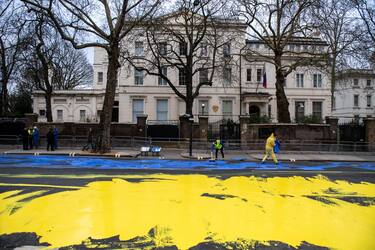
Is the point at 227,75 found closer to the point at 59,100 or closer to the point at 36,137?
the point at 36,137

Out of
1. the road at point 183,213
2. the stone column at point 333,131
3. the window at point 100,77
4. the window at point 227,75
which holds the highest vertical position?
the window at point 100,77

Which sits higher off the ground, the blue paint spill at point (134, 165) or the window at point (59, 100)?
the window at point (59, 100)

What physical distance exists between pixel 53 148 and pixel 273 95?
1272 inches

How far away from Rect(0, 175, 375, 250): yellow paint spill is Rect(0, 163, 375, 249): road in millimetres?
21

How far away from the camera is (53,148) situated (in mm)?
25891

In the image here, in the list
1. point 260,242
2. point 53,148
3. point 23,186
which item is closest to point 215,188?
point 260,242

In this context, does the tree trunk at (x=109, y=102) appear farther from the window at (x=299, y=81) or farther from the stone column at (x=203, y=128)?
the window at (x=299, y=81)

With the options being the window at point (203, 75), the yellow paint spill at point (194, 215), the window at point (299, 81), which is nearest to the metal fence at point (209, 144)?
the window at point (203, 75)

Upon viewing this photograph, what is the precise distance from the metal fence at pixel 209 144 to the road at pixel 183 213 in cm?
1672

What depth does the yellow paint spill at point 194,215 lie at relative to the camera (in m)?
6.51

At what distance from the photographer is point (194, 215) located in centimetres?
789

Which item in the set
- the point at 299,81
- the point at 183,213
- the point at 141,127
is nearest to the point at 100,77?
the point at 141,127

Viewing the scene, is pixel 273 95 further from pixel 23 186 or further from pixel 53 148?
pixel 23 186

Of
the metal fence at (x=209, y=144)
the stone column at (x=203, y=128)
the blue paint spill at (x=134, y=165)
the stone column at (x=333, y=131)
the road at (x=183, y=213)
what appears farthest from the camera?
the stone column at (x=333, y=131)
